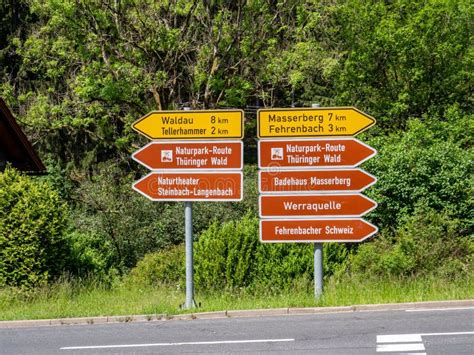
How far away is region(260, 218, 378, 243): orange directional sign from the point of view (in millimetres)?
14641

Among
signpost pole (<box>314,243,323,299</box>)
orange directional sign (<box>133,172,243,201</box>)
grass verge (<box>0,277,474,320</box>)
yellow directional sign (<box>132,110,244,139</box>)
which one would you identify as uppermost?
yellow directional sign (<box>132,110,244,139</box>)

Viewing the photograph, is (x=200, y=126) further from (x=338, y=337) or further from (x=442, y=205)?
(x=442, y=205)

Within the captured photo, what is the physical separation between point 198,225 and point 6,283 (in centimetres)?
836

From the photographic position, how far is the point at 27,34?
39719 mm

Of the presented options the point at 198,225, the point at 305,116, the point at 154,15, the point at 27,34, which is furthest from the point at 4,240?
the point at 27,34

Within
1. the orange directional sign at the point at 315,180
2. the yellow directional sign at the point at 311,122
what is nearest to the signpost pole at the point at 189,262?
the orange directional sign at the point at 315,180

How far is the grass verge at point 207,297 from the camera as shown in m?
13.7

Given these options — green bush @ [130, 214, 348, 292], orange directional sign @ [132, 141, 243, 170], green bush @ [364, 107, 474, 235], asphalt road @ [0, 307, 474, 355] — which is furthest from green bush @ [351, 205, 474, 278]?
green bush @ [364, 107, 474, 235]

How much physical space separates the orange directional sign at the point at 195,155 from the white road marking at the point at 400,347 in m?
5.35

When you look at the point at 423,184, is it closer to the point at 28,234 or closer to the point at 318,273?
the point at 318,273

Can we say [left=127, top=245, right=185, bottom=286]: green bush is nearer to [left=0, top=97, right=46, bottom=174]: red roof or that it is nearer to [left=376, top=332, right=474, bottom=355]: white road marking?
[left=0, top=97, right=46, bottom=174]: red roof

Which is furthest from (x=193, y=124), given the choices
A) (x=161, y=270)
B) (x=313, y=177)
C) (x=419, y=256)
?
(x=161, y=270)

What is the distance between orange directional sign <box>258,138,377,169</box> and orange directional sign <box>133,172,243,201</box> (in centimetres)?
81

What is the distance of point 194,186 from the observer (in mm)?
14602
